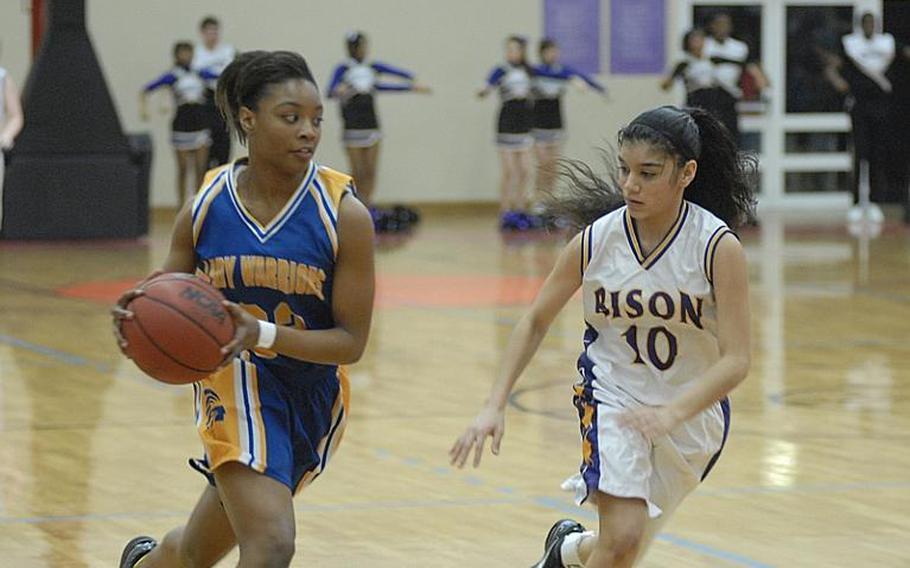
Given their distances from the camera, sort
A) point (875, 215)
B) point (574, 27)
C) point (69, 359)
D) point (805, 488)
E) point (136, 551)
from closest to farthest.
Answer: point (136, 551), point (805, 488), point (69, 359), point (875, 215), point (574, 27)

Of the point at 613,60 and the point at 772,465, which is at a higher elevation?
the point at 613,60

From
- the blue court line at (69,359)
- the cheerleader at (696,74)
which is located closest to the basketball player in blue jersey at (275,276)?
the blue court line at (69,359)

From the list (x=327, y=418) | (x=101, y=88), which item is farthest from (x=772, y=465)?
(x=101, y=88)

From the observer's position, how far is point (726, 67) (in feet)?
61.3

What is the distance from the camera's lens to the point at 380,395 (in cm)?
815

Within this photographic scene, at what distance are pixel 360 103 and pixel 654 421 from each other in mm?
14077

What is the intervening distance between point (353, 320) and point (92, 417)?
12.6ft

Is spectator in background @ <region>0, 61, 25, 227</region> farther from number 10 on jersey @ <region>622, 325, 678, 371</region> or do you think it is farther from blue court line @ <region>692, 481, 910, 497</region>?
number 10 on jersey @ <region>622, 325, 678, 371</region>

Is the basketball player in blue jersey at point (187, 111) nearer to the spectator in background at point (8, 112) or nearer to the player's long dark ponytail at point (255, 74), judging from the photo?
the spectator in background at point (8, 112)

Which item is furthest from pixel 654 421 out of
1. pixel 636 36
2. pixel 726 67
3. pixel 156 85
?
pixel 636 36

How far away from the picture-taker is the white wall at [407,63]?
19.2m

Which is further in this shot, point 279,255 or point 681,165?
point 681,165

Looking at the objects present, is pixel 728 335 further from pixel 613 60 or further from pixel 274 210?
pixel 613 60

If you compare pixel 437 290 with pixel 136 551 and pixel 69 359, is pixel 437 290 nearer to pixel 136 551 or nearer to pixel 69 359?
pixel 69 359
